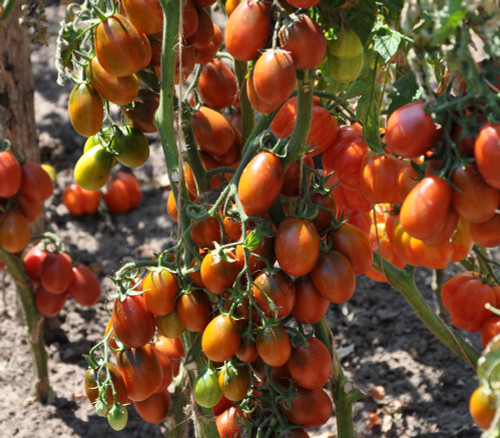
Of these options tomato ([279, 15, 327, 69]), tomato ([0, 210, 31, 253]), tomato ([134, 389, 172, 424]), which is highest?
tomato ([279, 15, 327, 69])

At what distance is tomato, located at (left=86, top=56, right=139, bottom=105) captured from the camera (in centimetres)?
141

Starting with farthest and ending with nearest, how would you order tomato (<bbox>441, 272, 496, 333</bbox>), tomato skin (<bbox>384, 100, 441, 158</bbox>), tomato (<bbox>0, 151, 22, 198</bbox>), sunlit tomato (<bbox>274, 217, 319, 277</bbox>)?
tomato (<bbox>0, 151, 22, 198</bbox>) → tomato (<bbox>441, 272, 496, 333</bbox>) → sunlit tomato (<bbox>274, 217, 319, 277</bbox>) → tomato skin (<bbox>384, 100, 441, 158</bbox>)

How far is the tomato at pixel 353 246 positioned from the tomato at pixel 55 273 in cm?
129

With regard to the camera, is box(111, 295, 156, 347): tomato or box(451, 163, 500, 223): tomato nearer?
box(451, 163, 500, 223): tomato

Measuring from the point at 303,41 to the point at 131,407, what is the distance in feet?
5.62

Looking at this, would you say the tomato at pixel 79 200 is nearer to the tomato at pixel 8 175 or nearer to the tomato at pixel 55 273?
the tomato at pixel 55 273

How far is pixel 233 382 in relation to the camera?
138 centimetres

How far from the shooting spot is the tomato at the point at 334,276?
1.31 m

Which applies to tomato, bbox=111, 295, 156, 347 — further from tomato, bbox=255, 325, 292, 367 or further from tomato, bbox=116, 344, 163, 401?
tomato, bbox=255, 325, 292, 367

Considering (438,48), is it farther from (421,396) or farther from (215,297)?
(421,396)

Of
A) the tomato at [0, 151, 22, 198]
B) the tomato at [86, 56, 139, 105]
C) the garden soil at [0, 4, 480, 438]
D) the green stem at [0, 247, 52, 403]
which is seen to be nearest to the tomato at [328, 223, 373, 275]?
the tomato at [86, 56, 139, 105]

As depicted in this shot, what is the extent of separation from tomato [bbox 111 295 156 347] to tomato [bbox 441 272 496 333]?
0.71 meters

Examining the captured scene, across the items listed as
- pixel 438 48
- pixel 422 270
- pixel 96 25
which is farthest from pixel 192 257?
pixel 422 270

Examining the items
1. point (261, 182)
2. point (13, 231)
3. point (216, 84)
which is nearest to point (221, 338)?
point (261, 182)
